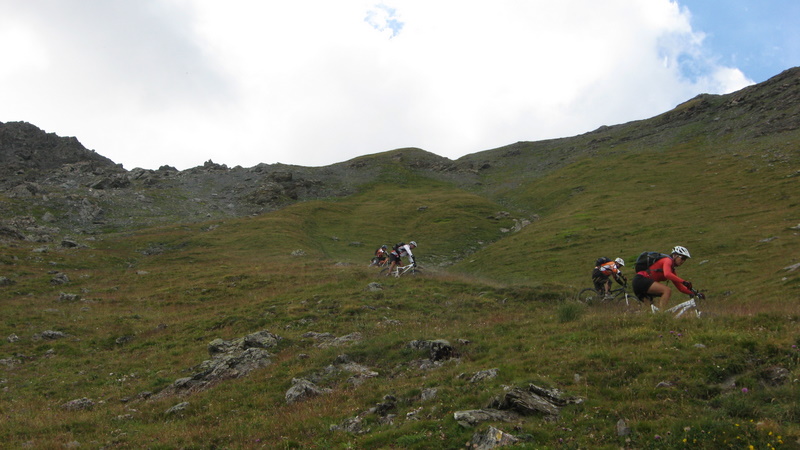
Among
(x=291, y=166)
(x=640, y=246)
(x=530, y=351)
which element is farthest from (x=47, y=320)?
(x=291, y=166)

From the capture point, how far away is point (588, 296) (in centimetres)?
2562

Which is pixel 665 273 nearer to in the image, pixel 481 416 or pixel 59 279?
pixel 481 416

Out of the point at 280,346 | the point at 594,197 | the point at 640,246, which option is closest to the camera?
the point at 280,346

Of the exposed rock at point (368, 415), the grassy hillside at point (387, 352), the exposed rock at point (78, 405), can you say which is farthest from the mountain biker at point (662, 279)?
the exposed rock at point (78, 405)

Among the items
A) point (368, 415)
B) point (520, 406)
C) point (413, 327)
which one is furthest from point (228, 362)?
point (520, 406)

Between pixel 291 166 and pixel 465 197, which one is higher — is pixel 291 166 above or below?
above

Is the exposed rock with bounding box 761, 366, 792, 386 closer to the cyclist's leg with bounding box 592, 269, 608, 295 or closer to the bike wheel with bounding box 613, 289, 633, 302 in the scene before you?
the bike wheel with bounding box 613, 289, 633, 302

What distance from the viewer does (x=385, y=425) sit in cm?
1140

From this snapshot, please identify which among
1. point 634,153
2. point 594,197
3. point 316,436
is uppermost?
point 634,153

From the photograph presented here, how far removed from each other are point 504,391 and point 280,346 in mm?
12004

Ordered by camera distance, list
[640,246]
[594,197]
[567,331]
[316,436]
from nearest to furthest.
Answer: [316,436] → [567,331] → [640,246] → [594,197]

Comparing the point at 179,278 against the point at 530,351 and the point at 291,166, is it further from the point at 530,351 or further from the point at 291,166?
the point at 291,166

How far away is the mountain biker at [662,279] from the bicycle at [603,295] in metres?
2.90

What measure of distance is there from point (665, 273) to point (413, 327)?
417 inches
